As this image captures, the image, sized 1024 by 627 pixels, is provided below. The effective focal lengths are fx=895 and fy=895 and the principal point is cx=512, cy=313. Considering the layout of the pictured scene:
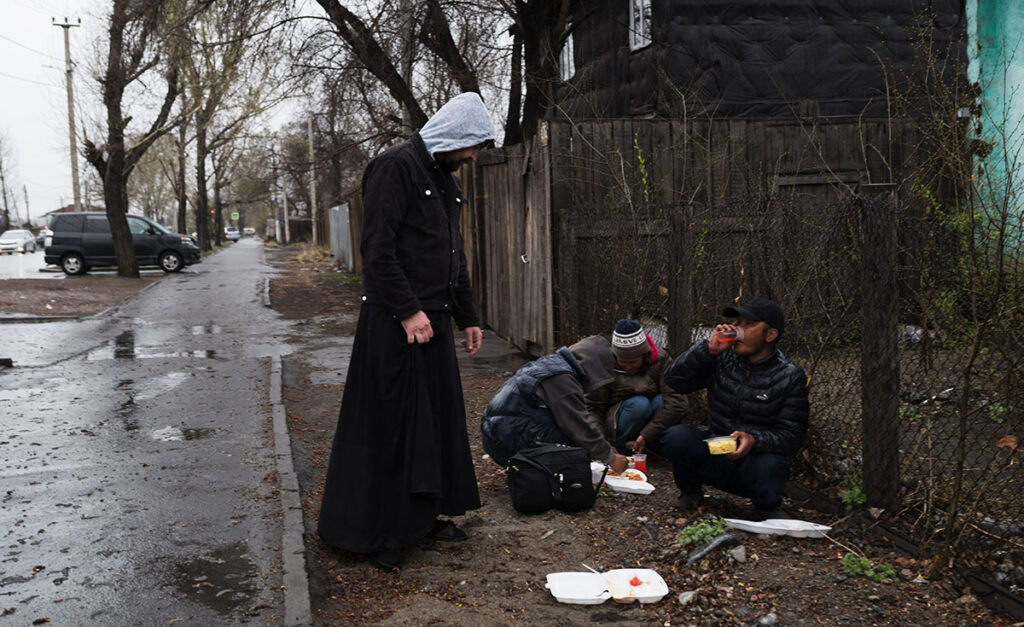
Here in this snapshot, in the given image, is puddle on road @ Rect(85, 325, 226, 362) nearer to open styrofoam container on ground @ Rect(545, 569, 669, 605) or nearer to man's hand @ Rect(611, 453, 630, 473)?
man's hand @ Rect(611, 453, 630, 473)

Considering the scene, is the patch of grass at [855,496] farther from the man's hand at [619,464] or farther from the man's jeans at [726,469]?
the man's hand at [619,464]

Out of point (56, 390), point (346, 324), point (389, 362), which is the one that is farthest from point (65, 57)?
point (389, 362)

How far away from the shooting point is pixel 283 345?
41.3 ft

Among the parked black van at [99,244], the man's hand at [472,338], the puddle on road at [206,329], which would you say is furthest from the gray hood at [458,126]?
the parked black van at [99,244]

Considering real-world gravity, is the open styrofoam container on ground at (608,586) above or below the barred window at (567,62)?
below

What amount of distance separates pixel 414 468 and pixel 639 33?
41.3 ft

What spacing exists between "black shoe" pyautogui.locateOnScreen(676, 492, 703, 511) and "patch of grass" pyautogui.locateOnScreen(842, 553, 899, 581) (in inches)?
41.0

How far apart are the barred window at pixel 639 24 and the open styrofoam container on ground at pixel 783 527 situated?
470 inches

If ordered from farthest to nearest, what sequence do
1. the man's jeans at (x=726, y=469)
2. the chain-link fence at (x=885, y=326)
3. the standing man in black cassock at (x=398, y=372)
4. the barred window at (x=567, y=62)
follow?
the barred window at (x=567, y=62), the man's jeans at (x=726, y=469), the standing man in black cassock at (x=398, y=372), the chain-link fence at (x=885, y=326)

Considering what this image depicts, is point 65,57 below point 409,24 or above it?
above

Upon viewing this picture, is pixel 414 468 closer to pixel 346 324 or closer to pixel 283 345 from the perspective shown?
pixel 283 345

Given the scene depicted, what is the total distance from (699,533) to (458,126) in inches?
92.5

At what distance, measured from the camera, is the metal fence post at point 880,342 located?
438cm

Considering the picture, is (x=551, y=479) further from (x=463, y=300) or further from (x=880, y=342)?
(x=880, y=342)
